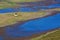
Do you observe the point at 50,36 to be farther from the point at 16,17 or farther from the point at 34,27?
the point at 16,17

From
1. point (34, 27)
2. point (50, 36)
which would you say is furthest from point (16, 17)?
point (50, 36)

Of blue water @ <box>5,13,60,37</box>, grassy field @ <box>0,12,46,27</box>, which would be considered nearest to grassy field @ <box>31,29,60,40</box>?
blue water @ <box>5,13,60,37</box>

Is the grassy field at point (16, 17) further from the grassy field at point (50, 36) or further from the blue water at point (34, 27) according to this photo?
the grassy field at point (50, 36)

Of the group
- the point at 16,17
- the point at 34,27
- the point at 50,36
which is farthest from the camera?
the point at 16,17

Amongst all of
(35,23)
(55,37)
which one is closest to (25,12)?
(35,23)

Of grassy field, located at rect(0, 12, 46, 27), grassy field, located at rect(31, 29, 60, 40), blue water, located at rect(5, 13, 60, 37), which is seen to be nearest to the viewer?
grassy field, located at rect(31, 29, 60, 40)

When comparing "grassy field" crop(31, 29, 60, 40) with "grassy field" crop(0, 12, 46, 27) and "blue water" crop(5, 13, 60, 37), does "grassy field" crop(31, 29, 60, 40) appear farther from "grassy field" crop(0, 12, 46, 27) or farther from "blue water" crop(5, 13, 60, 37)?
"grassy field" crop(0, 12, 46, 27)
